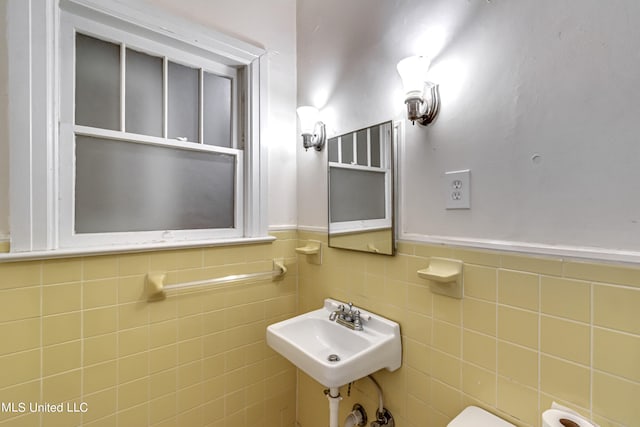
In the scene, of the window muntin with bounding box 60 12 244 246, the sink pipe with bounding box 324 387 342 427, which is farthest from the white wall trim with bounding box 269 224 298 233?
the sink pipe with bounding box 324 387 342 427

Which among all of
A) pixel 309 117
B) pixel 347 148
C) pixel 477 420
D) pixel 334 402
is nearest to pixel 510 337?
pixel 477 420

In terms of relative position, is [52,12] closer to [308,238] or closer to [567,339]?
[308,238]

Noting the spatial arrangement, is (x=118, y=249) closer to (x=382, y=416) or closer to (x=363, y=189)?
(x=363, y=189)

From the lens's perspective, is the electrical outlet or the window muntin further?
the window muntin

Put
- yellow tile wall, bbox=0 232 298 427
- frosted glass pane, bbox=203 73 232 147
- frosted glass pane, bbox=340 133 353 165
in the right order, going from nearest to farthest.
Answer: yellow tile wall, bbox=0 232 298 427 < frosted glass pane, bbox=340 133 353 165 < frosted glass pane, bbox=203 73 232 147

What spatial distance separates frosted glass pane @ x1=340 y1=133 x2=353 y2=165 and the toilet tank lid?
43.1 inches

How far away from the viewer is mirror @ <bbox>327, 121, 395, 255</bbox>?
1.22 m

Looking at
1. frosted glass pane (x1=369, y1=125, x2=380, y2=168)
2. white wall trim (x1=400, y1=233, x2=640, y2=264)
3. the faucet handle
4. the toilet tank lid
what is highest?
frosted glass pane (x1=369, y1=125, x2=380, y2=168)

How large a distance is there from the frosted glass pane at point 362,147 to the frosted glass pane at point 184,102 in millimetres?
877

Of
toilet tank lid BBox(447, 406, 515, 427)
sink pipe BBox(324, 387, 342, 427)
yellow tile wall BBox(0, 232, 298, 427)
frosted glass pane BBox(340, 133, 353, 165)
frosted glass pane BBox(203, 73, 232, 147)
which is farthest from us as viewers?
frosted glass pane BBox(203, 73, 232, 147)

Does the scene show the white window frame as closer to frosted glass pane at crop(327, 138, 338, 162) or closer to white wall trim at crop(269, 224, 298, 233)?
white wall trim at crop(269, 224, 298, 233)

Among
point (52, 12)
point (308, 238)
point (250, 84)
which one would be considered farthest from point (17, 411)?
point (250, 84)

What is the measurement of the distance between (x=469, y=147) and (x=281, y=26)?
1.44 meters

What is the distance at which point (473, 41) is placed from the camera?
3.06 ft
